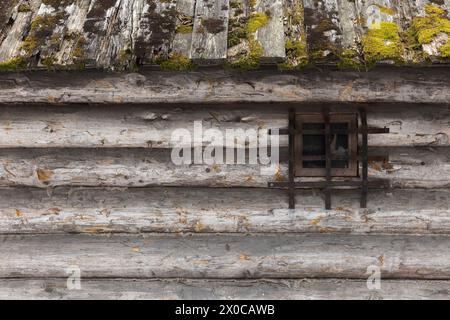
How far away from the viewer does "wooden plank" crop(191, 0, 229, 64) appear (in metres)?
2.40

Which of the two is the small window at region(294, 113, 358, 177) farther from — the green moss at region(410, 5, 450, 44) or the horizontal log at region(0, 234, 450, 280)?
the green moss at region(410, 5, 450, 44)

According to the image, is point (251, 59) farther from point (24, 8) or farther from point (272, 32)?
point (24, 8)

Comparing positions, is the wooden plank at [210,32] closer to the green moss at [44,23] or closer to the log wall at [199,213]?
the log wall at [199,213]

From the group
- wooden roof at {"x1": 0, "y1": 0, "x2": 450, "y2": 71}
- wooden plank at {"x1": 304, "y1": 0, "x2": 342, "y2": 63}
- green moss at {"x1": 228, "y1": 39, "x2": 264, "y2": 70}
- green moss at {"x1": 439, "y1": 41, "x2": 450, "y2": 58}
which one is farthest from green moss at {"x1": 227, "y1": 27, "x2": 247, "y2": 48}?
green moss at {"x1": 439, "y1": 41, "x2": 450, "y2": 58}

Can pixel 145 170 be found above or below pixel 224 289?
above

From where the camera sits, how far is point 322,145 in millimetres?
3201

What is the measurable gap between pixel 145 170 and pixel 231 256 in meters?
1.00

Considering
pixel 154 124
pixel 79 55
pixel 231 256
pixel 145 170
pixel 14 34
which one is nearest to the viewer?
pixel 79 55

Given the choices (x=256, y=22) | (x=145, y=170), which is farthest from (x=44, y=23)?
(x=256, y=22)

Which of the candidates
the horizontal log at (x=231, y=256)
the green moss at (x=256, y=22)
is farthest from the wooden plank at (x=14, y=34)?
the horizontal log at (x=231, y=256)

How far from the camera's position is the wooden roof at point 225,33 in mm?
2395

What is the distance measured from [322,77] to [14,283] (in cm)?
309

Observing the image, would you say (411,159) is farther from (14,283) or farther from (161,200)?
(14,283)

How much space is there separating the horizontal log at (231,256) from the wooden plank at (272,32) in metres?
1.56
